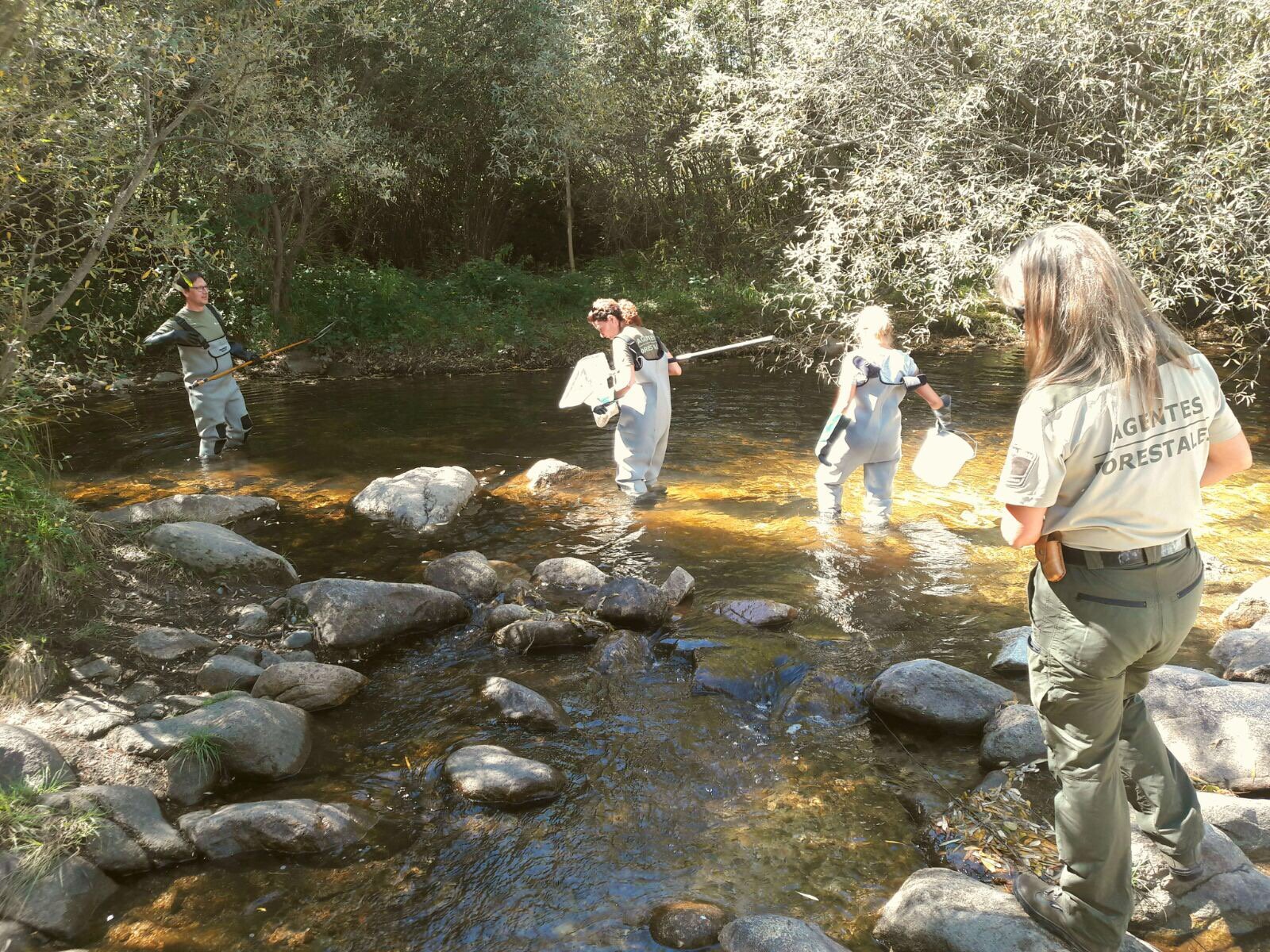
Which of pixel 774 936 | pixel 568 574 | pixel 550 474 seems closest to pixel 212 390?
pixel 550 474

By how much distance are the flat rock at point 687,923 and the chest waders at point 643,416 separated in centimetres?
544

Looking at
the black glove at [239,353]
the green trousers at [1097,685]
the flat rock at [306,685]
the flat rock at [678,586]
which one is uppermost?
the black glove at [239,353]

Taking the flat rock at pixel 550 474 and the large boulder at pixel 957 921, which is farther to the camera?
the flat rock at pixel 550 474

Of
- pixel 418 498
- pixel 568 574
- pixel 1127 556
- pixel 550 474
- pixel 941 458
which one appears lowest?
pixel 568 574

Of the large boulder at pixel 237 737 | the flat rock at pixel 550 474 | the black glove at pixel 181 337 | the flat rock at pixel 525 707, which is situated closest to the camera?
the large boulder at pixel 237 737

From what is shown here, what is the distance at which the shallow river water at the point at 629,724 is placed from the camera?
12.0 feet

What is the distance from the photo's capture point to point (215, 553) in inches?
269

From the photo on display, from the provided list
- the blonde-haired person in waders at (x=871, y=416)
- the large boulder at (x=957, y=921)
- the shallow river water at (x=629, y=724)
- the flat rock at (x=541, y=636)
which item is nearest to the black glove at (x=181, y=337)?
the shallow river water at (x=629, y=724)

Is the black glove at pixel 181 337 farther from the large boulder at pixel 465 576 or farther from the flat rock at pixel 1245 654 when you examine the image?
the flat rock at pixel 1245 654

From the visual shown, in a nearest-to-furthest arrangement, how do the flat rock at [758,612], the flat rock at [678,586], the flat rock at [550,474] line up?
the flat rock at [758,612] → the flat rock at [678,586] → the flat rock at [550,474]

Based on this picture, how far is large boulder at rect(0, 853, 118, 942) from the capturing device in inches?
134

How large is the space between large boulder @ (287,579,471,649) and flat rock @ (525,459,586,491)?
3.59 m

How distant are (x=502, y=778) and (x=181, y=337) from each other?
7782 mm

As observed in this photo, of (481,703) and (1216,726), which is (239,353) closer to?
(481,703)
